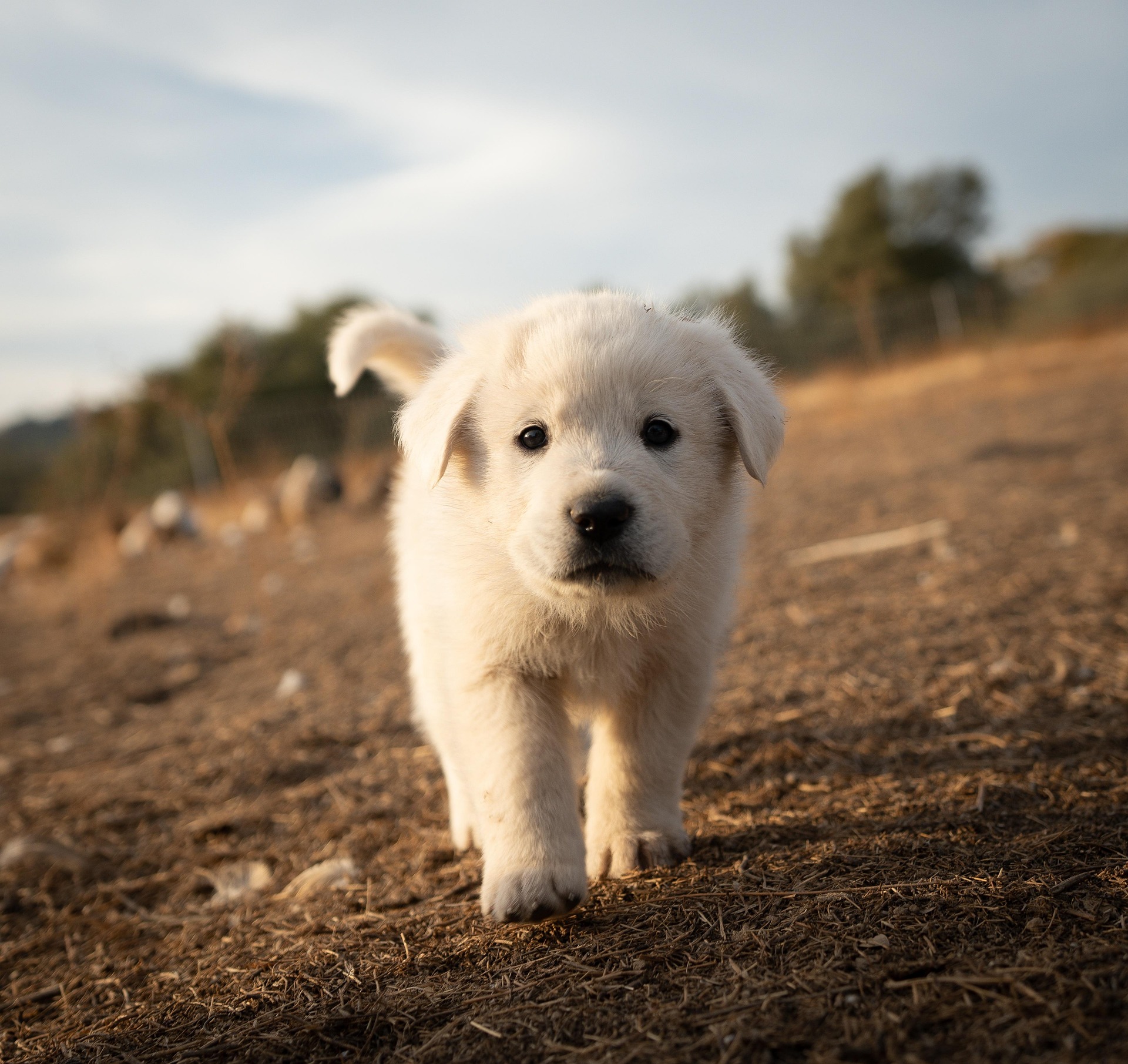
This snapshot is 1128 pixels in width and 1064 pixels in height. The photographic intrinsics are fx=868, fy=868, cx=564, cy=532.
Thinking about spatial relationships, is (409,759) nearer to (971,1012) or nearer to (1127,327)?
(971,1012)

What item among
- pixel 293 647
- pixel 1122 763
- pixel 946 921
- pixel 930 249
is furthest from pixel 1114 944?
pixel 930 249

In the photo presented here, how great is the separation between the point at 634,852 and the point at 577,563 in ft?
2.87

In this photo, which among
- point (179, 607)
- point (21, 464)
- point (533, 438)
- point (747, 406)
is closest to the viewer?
point (533, 438)

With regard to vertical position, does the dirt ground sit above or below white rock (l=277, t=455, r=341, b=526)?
below

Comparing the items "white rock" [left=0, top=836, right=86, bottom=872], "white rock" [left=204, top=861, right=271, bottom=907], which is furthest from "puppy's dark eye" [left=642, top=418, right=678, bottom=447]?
"white rock" [left=0, top=836, right=86, bottom=872]

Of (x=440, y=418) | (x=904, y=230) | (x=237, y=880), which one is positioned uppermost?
(x=904, y=230)

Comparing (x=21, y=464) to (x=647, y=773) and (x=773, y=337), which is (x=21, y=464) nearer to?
(x=773, y=337)

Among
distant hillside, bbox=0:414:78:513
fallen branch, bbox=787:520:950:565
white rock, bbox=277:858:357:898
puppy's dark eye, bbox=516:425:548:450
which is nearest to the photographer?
puppy's dark eye, bbox=516:425:548:450

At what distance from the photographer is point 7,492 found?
22062 mm

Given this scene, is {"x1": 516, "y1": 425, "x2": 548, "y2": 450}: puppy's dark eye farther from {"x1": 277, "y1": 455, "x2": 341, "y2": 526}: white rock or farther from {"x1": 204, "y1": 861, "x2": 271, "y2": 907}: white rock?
{"x1": 277, "y1": 455, "x2": 341, "y2": 526}: white rock

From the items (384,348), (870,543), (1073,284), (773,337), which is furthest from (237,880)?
(1073,284)

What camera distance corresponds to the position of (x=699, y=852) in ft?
7.98

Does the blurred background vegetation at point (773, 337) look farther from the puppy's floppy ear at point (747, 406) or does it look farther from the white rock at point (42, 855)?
the puppy's floppy ear at point (747, 406)

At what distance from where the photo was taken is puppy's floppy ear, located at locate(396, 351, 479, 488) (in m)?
2.30
